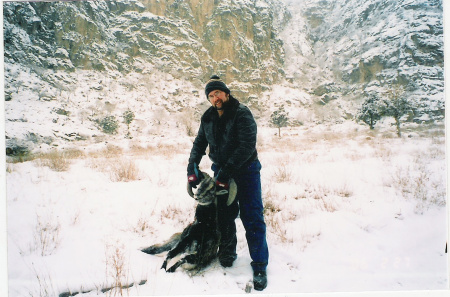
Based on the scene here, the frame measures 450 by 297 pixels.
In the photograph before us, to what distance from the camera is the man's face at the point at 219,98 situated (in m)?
2.00

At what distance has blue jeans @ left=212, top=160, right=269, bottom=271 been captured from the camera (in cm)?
191

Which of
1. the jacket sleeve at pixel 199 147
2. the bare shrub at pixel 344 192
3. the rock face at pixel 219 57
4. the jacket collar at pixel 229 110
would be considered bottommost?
the bare shrub at pixel 344 192

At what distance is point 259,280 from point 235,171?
3.29 feet

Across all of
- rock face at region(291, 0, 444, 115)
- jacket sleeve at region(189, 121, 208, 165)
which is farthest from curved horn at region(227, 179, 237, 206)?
rock face at region(291, 0, 444, 115)

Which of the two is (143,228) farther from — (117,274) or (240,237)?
(240,237)

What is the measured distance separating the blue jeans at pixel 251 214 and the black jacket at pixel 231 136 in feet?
0.43

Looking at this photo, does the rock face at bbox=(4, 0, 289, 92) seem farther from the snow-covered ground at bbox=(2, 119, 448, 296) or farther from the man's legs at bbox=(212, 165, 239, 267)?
the man's legs at bbox=(212, 165, 239, 267)

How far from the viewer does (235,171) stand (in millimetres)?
1844

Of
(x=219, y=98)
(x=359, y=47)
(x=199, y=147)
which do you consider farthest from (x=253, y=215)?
(x=359, y=47)

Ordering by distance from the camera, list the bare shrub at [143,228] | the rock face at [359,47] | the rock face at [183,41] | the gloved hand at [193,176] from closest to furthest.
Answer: the gloved hand at [193,176], the bare shrub at [143,228], the rock face at [359,47], the rock face at [183,41]

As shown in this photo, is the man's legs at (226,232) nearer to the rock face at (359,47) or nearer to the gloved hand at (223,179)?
the gloved hand at (223,179)

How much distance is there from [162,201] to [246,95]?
39.2 m

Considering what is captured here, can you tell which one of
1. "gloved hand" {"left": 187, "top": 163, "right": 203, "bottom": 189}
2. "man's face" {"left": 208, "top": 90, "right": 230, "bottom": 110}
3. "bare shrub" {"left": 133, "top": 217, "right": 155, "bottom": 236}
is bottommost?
"bare shrub" {"left": 133, "top": 217, "right": 155, "bottom": 236}

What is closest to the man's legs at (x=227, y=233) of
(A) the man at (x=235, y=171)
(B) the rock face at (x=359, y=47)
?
(A) the man at (x=235, y=171)
